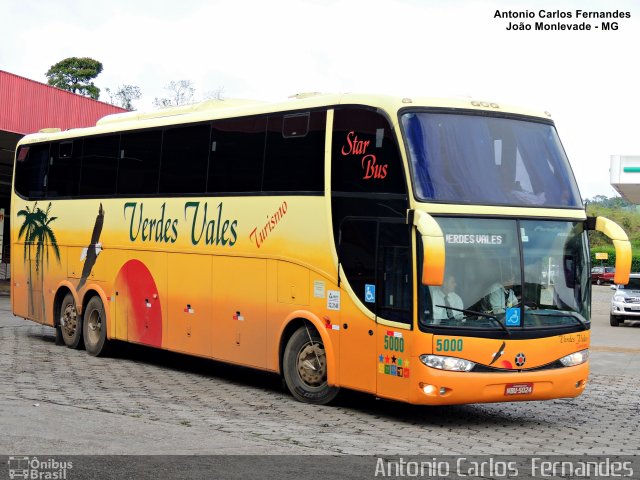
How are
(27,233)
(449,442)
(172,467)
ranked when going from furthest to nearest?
1. (27,233)
2. (449,442)
3. (172,467)

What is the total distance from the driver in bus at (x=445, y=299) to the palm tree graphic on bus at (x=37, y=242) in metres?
9.87

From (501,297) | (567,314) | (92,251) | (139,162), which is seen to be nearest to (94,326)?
(92,251)

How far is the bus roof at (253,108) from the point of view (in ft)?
40.2

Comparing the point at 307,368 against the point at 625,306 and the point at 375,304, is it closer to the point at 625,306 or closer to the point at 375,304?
the point at 375,304

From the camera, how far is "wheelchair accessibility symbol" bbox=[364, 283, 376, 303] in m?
12.2

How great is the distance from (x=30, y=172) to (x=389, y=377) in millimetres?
11141

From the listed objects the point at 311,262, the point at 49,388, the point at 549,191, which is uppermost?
the point at 549,191

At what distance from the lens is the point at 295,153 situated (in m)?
13.7

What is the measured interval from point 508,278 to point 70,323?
32.5ft

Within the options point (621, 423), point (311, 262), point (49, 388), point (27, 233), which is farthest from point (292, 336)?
point (27, 233)

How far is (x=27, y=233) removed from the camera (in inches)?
815

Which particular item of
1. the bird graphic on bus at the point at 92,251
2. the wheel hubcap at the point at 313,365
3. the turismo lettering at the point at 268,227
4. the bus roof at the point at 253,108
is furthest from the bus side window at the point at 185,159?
the wheel hubcap at the point at 313,365

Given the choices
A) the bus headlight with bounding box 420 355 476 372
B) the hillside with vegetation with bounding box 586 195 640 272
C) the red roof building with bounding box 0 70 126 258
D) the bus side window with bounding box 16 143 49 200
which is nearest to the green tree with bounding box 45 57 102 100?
the hillside with vegetation with bounding box 586 195 640 272

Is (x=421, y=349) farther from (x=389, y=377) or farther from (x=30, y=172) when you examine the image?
(x=30, y=172)
